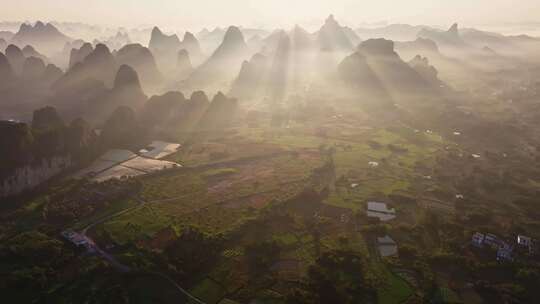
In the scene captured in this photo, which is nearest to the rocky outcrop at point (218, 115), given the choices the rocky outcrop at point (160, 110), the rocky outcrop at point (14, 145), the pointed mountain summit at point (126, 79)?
the rocky outcrop at point (160, 110)

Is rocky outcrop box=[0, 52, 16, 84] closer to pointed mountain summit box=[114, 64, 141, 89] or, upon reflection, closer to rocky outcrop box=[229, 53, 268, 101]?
pointed mountain summit box=[114, 64, 141, 89]

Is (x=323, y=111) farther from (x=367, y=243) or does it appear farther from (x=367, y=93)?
(x=367, y=243)

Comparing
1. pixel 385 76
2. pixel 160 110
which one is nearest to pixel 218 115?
pixel 160 110

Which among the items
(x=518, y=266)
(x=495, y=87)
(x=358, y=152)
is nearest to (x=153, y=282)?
(x=518, y=266)

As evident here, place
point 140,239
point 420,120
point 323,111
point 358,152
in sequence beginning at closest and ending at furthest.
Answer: point 140,239, point 358,152, point 420,120, point 323,111

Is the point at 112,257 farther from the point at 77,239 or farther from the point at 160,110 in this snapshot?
the point at 160,110

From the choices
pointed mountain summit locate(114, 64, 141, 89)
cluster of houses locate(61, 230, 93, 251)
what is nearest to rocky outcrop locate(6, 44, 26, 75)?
pointed mountain summit locate(114, 64, 141, 89)

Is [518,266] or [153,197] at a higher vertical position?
[153,197]
